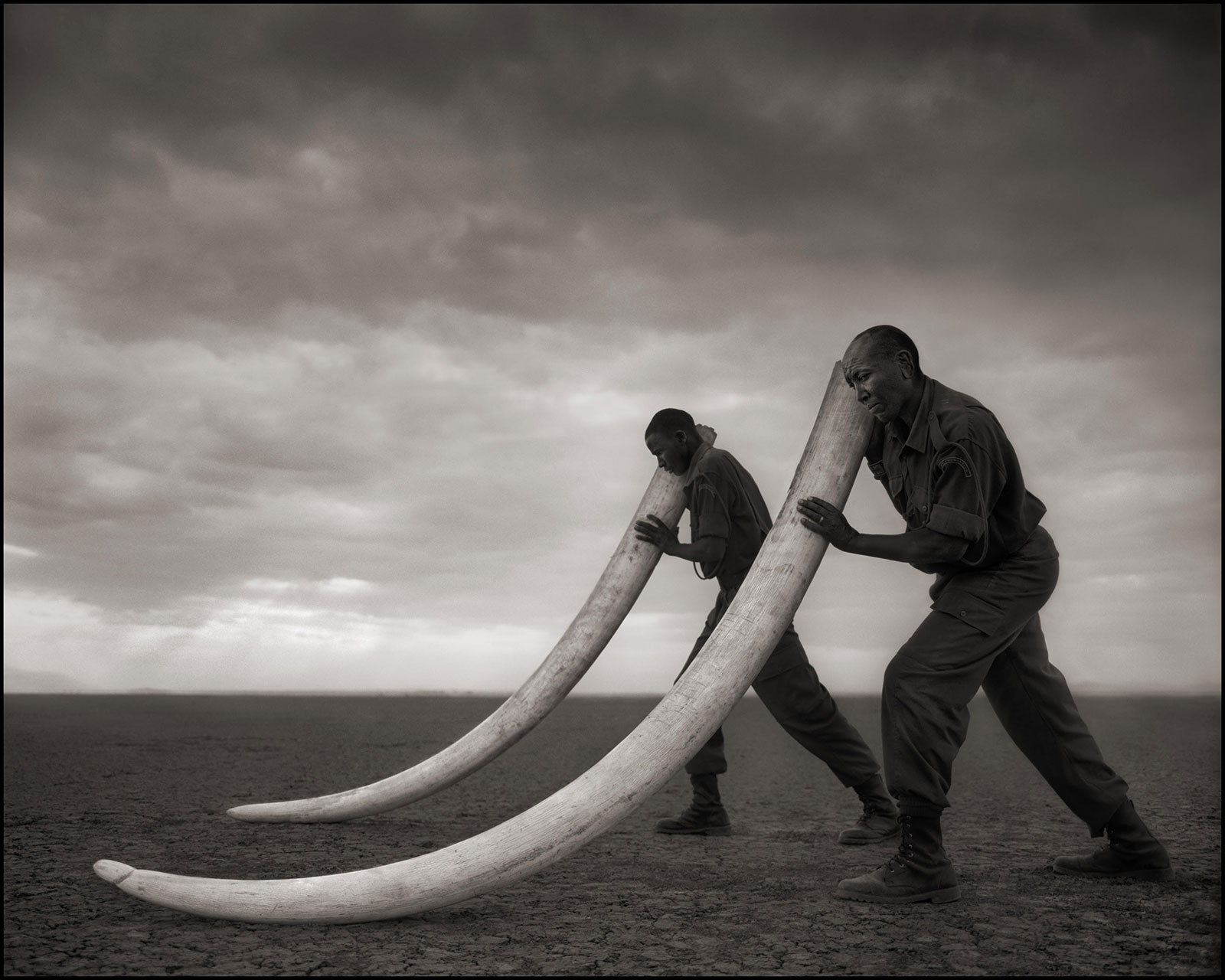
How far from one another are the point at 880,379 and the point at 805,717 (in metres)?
1.68

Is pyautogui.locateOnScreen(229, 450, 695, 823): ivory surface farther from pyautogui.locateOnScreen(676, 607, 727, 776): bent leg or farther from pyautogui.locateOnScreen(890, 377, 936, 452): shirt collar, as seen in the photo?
pyautogui.locateOnScreen(890, 377, 936, 452): shirt collar

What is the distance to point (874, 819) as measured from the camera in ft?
13.1

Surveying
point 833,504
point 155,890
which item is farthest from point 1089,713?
point 155,890

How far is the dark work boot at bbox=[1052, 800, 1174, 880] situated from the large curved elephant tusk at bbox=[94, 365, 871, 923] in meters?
1.38

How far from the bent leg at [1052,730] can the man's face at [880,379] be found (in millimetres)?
877

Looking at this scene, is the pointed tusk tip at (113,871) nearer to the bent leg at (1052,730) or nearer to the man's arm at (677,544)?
the man's arm at (677,544)

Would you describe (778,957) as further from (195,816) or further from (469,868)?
(195,816)

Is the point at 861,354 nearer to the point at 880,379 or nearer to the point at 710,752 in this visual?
the point at 880,379

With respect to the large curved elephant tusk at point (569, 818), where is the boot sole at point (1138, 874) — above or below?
below

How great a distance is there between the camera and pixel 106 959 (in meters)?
2.24

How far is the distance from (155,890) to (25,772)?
A: 4400 millimetres

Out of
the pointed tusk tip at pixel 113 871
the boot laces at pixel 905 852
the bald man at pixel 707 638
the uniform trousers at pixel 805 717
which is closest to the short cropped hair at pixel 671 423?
the bald man at pixel 707 638

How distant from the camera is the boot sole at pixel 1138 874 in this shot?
10.4ft

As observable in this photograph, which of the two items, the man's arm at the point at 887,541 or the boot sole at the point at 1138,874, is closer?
the man's arm at the point at 887,541
